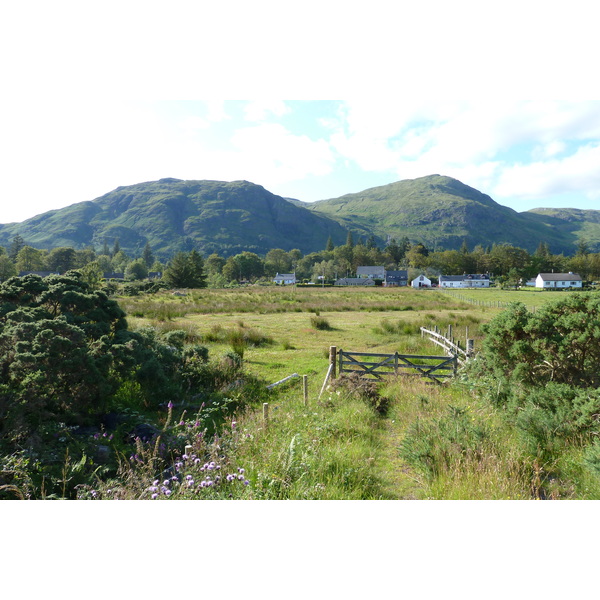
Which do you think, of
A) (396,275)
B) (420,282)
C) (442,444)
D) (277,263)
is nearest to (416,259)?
(396,275)

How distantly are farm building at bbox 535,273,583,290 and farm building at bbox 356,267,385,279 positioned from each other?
4942cm

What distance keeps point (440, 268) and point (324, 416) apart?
141660mm

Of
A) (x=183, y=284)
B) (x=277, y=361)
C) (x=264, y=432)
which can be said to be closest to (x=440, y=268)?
(x=183, y=284)

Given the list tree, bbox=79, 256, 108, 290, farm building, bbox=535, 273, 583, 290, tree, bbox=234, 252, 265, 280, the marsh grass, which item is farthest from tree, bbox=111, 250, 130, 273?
farm building, bbox=535, 273, 583, 290

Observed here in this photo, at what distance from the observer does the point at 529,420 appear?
17.6 feet

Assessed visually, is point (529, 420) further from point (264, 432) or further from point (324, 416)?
point (264, 432)

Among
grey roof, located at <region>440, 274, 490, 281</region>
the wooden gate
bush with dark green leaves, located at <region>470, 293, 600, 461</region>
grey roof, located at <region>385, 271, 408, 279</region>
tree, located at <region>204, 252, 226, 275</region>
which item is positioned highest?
tree, located at <region>204, 252, 226, 275</region>

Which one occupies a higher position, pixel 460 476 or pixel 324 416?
pixel 460 476

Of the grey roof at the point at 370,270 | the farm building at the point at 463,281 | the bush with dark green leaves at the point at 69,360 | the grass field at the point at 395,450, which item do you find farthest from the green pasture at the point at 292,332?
the grey roof at the point at 370,270

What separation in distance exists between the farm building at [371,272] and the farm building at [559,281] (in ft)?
162

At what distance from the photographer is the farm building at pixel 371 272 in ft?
424

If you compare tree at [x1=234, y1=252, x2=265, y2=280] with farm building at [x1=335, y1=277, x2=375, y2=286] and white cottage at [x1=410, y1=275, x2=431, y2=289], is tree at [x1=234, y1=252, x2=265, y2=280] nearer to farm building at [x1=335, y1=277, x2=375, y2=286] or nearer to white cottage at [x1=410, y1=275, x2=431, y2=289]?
farm building at [x1=335, y1=277, x2=375, y2=286]

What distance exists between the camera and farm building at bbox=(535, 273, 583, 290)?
110537mm

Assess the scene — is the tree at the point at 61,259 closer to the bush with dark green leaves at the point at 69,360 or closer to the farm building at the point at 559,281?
the bush with dark green leaves at the point at 69,360
